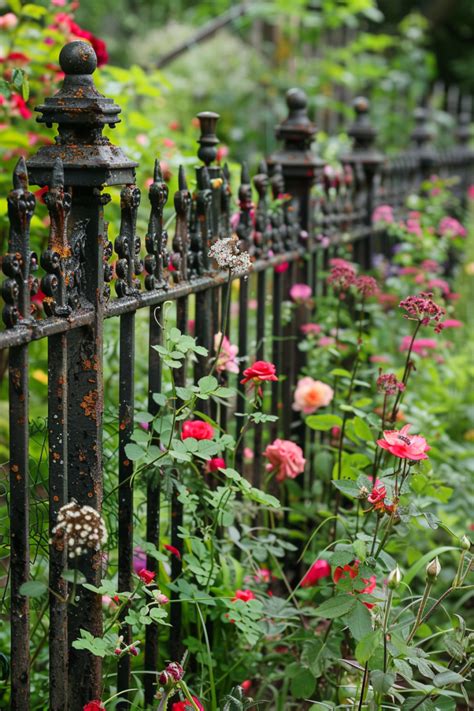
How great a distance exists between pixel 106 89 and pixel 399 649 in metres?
2.31

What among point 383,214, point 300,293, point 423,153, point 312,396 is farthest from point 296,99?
point 423,153

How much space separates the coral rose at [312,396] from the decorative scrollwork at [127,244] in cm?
101

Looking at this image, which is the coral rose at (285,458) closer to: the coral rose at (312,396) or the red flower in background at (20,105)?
the coral rose at (312,396)

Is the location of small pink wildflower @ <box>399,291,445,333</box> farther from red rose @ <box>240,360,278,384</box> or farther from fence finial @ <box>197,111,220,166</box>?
fence finial @ <box>197,111,220,166</box>

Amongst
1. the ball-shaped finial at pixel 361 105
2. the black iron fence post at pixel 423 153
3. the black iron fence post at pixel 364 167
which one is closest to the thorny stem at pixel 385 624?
the black iron fence post at pixel 364 167

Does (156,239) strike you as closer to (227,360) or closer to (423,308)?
(227,360)

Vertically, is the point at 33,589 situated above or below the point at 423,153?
below

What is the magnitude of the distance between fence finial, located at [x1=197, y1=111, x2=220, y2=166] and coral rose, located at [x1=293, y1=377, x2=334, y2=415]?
0.76m

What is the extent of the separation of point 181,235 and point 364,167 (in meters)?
2.54

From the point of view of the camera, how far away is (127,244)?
5.84 feet

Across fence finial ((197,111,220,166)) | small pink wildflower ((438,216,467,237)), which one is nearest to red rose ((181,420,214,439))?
fence finial ((197,111,220,166))

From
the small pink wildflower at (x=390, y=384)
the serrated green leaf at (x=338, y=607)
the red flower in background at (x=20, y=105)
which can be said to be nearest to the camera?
the serrated green leaf at (x=338, y=607)

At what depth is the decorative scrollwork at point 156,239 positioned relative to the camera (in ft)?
6.08

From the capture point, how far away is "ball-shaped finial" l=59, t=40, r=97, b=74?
161 centimetres
